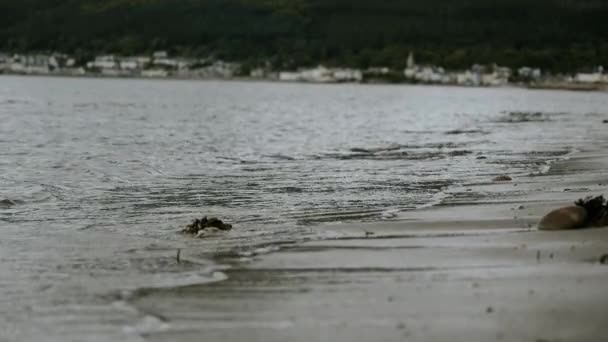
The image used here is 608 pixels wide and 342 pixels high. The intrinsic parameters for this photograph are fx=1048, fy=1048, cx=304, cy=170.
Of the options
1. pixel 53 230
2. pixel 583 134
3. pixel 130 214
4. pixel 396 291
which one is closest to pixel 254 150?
pixel 583 134

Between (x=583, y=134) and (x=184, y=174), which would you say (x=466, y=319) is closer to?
(x=184, y=174)

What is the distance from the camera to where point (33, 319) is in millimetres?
6996

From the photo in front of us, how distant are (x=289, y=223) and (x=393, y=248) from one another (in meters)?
2.95

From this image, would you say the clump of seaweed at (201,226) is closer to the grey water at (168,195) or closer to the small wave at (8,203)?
the grey water at (168,195)

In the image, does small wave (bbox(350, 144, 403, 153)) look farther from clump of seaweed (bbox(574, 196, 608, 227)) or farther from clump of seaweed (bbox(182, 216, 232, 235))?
clump of seaweed (bbox(574, 196, 608, 227))

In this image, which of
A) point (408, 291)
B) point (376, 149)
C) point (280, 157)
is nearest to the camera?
point (408, 291)

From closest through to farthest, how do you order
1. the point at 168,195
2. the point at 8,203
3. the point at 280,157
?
the point at 8,203 < the point at 168,195 < the point at 280,157

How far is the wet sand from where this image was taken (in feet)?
20.9

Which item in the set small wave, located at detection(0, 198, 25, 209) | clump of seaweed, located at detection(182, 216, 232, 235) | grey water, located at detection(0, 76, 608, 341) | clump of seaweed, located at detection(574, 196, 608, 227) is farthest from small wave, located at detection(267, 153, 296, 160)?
clump of seaweed, located at detection(574, 196, 608, 227)

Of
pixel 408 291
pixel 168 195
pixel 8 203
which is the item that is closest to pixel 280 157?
pixel 168 195

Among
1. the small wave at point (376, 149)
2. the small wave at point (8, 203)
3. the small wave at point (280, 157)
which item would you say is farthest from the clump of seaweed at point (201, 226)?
the small wave at point (376, 149)

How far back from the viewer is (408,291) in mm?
7457

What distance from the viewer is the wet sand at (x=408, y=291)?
20.9 feet

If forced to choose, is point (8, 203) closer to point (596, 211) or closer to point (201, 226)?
point (201, 226)
